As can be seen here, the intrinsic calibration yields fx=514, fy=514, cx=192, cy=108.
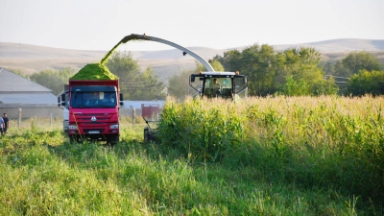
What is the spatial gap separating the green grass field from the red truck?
15.0ft

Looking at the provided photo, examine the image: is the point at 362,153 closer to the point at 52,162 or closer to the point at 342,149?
the point at 342,149

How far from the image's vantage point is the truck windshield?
64.0 feet

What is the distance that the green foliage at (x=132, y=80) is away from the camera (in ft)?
258

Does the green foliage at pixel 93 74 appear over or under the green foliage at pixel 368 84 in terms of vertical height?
over

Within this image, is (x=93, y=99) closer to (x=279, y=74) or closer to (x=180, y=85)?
(x=279, y=74)

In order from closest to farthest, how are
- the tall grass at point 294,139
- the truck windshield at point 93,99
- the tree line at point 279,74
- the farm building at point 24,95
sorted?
the tall grass at point 294,139 < the truck windshield at point 93,99 < the tree line at point 279,74 < the farm building at point 24,95

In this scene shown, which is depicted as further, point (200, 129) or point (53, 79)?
point (53, 79)

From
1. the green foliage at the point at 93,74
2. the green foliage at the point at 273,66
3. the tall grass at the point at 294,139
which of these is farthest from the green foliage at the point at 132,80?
the tall grass at the point at 294,139

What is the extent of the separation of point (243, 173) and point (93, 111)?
9.33 metres

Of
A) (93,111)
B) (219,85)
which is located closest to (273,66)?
(219,85)

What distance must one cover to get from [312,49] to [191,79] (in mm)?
42587

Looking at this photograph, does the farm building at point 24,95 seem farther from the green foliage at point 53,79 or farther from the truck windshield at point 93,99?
the truck windshield at point 93,99

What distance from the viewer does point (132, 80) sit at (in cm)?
7938

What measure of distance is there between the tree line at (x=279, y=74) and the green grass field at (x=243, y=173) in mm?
19073
